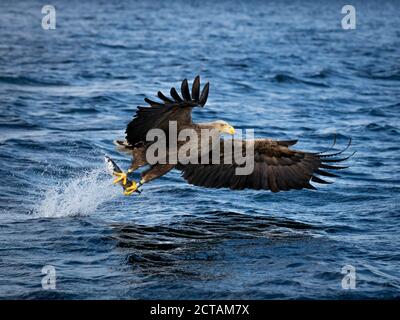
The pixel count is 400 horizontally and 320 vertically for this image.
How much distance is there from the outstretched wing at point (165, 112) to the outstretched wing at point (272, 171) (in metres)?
1.32

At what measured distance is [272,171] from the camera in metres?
9.45

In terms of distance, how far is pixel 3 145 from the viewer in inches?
482

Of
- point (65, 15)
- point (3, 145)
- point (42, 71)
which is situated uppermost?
point (65, 15)

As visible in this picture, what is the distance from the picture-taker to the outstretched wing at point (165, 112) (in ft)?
24.7

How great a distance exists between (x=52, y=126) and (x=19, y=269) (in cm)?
679

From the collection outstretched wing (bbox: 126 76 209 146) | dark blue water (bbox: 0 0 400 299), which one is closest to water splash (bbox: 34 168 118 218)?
dark blue water (bbox: 0 0 400 299)

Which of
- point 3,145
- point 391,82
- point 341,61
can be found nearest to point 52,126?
point 3,145

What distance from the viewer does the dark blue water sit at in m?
7.40

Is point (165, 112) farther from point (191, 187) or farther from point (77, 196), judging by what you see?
point (191, 187)

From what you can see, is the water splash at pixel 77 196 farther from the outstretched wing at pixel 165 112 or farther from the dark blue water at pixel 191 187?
the outstretched wing at pixel 165 112

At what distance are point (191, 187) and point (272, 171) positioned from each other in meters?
1.68

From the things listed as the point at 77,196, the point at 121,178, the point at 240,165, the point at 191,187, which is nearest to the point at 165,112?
the point at 121,178

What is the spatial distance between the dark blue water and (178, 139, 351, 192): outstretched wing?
0.39 m
